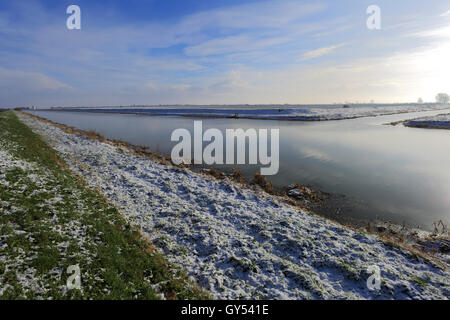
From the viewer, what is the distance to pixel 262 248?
9734 mm

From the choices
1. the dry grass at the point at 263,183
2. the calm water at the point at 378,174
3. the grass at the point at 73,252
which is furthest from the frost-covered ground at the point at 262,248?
the calm water at the point at 378,174

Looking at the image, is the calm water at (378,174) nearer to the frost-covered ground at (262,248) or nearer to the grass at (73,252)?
the frost-covered ground at (262,248)

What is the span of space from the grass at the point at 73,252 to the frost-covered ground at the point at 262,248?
0.90m

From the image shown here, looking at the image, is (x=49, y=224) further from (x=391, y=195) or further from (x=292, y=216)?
(x=391, y=195)

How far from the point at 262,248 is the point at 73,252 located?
7.63m

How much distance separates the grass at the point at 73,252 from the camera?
652cm

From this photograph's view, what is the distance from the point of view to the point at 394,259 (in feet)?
30.5

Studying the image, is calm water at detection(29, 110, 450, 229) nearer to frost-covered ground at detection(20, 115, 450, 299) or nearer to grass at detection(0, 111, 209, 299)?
frost-covered ground at detection(20, 115, 450, 299)

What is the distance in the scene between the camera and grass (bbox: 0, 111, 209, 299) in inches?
257

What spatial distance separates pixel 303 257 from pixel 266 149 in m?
23.0

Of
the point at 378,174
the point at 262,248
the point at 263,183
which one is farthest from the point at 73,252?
the point at 378,174

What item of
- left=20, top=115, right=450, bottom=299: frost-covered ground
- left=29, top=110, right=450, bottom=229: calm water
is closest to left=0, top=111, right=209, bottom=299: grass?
left=20, top=115, right=450, bottom=299: frost-covered ground
